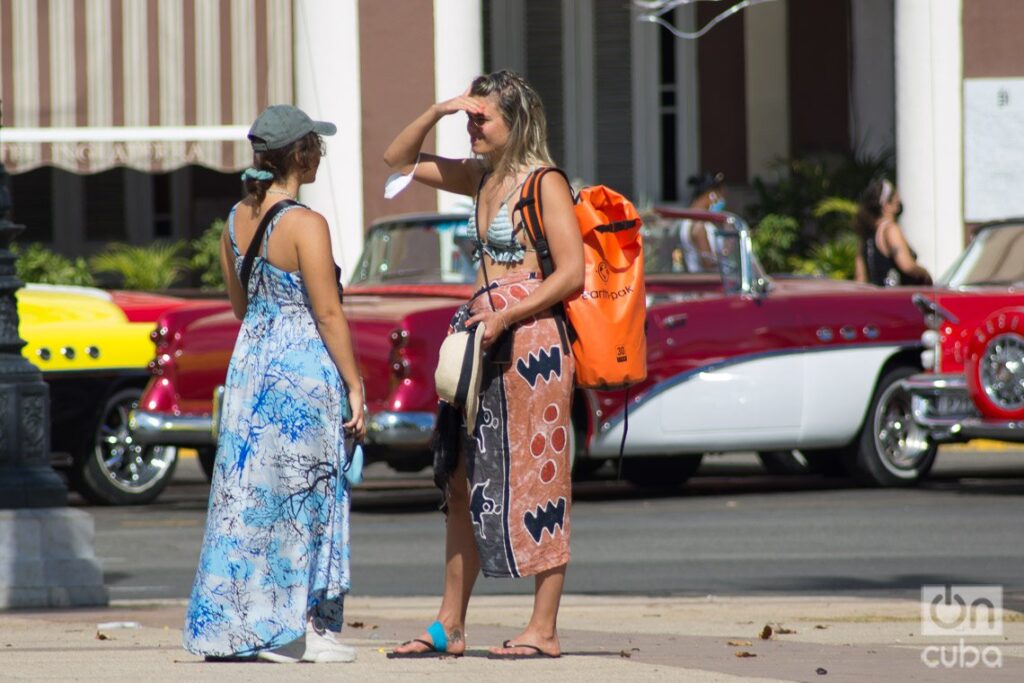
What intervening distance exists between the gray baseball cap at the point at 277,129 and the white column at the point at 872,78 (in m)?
16.5

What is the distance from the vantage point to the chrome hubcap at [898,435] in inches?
519

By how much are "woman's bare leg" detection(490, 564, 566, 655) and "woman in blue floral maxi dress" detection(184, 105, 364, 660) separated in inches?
22.6

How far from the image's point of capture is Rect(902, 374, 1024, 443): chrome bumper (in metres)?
12.2

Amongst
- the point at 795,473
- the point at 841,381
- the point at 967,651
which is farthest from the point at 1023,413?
Answer: the point at 967,651

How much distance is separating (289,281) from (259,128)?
0.46 m

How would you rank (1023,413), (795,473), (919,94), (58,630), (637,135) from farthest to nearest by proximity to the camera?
1. (637,135)
2. (919,94)
3. (795,473)
4. (1023,413)
5. (58,630)

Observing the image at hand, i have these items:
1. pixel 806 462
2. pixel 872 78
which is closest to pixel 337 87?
pixel 872 78

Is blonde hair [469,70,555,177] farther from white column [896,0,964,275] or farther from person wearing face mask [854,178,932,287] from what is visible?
white column [896,0,964,275]

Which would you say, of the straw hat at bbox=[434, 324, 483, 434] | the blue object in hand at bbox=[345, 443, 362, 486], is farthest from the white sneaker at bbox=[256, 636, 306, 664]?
the straw hat at bbox=[434, 324, 483, 434]

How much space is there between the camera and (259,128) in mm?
6016

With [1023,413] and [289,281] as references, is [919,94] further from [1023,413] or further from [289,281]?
[289,281]

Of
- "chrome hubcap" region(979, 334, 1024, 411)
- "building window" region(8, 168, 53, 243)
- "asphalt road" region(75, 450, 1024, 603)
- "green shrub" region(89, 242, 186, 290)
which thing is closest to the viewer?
"asphalt road" region(75, 450, 1024, 603)

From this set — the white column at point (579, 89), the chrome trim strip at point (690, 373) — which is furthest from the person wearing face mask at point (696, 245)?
the white column at point (579, 89)

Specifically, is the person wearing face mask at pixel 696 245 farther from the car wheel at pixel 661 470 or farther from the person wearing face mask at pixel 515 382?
the person wearing face mask at pixel 515 382
